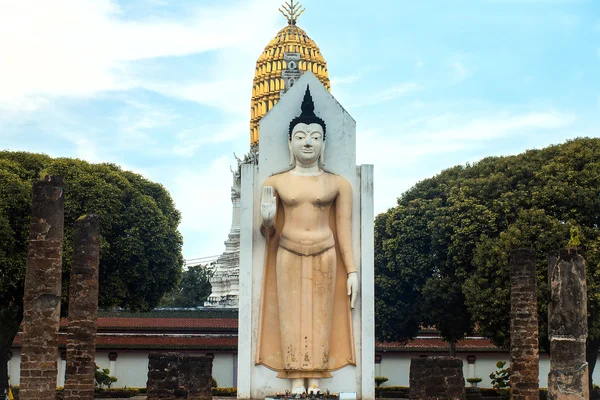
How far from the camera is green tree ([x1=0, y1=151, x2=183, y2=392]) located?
28.0m

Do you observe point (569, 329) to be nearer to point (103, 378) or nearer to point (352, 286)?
point (352, 286)

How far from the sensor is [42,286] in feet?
A: 55.4

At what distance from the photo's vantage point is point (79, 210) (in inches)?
1165

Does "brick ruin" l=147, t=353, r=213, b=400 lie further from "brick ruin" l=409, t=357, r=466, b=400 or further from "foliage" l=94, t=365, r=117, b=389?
"foliage" l=94, t=365, r=117, b=389

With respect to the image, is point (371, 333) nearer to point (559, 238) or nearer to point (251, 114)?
point (559, 238)

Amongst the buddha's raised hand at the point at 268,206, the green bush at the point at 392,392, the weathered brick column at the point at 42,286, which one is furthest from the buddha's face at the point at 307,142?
the green bush at the point at 392,392

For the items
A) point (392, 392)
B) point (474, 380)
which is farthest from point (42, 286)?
point (474, 380)

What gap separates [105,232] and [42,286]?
13465 mm

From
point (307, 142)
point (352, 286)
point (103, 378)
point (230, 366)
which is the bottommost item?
point (103, 378)

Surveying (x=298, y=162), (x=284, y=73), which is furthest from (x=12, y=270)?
(x=284, y=73)

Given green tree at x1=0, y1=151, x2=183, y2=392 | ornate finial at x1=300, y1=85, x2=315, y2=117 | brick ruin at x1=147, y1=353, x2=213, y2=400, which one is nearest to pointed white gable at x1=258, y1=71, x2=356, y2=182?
ornate finial at x1=300, y1=85, x2=315, y2=117

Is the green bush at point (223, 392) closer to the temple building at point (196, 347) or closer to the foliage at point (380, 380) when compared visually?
the temple building at point (196, 347)

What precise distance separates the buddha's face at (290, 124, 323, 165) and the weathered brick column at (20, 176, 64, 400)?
4.80 metres

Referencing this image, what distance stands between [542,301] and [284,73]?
35899 mm
